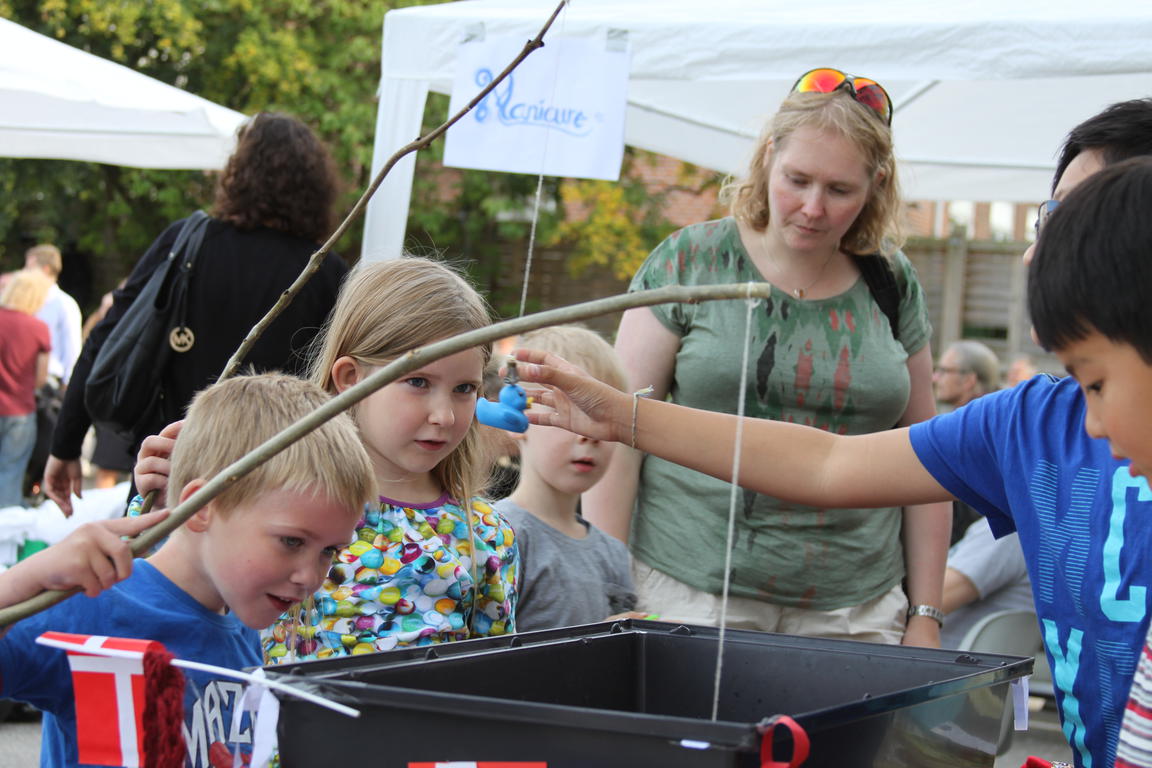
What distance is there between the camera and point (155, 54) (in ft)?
43.8

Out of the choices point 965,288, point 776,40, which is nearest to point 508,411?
point 776,40

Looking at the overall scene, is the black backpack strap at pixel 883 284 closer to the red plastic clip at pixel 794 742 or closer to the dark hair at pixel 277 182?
the dark hair at pixel 277 182

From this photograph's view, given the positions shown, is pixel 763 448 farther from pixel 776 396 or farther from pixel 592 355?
pixel 592 355

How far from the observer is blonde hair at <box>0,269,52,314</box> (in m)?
6.79

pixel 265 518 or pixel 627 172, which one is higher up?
pixel 627 172

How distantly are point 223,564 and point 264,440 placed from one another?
160mm

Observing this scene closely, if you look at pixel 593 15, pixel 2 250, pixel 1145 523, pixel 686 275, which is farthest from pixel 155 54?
pixel 1145 523

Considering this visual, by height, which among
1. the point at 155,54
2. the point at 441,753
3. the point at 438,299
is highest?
the point at 155,54

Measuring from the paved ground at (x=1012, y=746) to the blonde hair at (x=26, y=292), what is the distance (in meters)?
3.17

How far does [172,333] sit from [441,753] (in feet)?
6.81

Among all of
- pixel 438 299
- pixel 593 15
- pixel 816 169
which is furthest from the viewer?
pixel 593 15

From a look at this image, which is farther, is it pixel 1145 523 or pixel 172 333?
pixel 172 333

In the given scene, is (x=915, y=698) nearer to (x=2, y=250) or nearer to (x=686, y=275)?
(x=686, y=275)

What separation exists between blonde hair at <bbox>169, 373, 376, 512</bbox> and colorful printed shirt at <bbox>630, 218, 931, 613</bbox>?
946 millimetres
